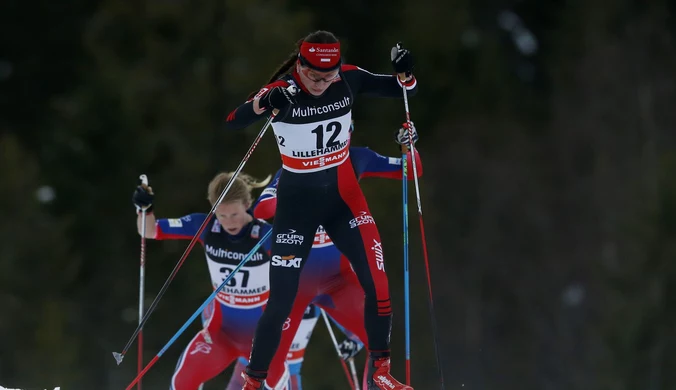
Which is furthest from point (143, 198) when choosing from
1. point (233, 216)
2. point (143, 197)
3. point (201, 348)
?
point (201, 348)

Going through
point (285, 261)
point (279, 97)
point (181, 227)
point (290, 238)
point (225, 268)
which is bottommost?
point (225, 268)

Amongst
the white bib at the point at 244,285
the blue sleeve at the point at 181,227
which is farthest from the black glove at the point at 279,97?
the white bib at the point at 244,285

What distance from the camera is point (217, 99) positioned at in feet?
55.5

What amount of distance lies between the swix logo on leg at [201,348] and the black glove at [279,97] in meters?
2.22

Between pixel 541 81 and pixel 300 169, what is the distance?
1542cm

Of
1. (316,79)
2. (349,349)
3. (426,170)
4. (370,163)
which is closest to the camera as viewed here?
(316,79)

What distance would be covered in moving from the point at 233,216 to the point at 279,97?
1.57 m

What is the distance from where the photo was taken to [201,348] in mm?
6988

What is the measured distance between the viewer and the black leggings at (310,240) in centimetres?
559

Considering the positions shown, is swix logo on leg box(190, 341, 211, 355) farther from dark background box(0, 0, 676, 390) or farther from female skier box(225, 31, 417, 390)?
dark background box(0, 0, 676, 390)

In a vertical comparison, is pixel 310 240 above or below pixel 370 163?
below

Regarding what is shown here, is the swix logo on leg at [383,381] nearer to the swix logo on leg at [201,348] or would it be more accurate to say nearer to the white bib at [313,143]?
the white bib at [313,143]

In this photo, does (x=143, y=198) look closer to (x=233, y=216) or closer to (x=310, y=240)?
(x=233, y=216)

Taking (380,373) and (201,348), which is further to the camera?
(201,348)
